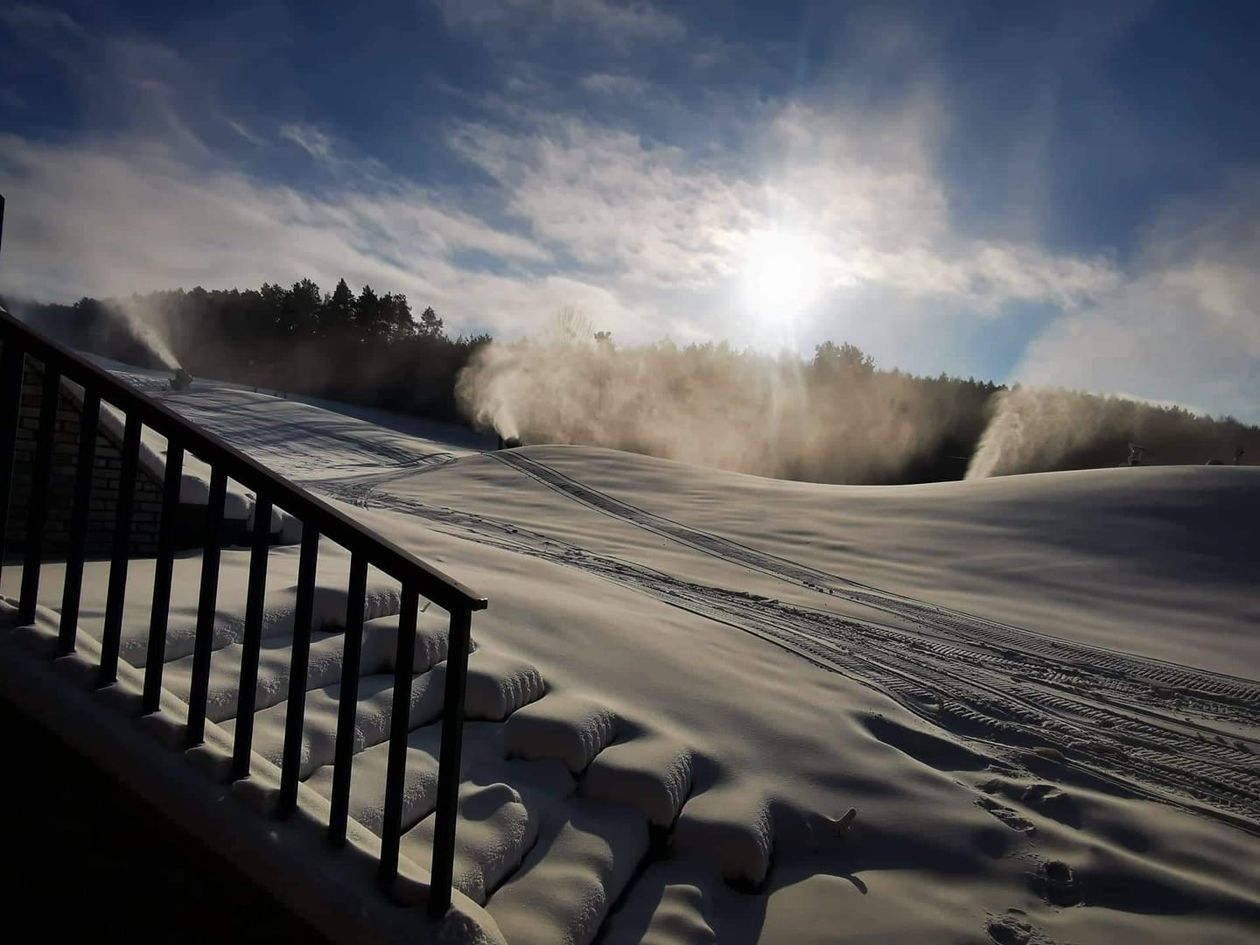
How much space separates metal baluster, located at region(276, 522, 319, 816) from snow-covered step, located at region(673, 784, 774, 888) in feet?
5.86

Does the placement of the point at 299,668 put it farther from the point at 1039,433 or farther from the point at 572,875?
the point at 1039,433

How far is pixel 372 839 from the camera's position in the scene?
2.09 m

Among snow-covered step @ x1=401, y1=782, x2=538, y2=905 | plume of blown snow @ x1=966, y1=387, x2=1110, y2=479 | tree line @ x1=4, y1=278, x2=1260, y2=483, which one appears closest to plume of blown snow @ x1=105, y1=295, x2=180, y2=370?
tree line @ x1=4, y1=278, x2=1260, y2=483

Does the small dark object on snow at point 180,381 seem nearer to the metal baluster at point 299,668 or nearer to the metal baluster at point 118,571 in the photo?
the metal baluster at point 118,571

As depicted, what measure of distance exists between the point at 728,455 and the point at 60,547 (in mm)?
27791

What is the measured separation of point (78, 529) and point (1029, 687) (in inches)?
242

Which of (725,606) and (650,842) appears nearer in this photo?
(650,842)

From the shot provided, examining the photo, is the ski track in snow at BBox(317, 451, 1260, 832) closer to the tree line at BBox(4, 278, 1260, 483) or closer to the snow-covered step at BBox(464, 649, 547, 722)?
the snow-covered step at BBox(464, 649, 547, 722)

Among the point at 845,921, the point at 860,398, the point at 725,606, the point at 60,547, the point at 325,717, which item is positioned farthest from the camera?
the point at 860,398

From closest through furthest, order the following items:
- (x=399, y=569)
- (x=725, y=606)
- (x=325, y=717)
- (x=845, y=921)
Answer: (x=399, y=569) < (x=845, y=921) < (x=325, y=717) < (x=725, y=606)

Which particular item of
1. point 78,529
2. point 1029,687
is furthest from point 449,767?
point 1029,687

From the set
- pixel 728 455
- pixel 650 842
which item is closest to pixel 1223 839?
pixel 650 842

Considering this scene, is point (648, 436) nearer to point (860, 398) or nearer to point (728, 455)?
point (728, 455)

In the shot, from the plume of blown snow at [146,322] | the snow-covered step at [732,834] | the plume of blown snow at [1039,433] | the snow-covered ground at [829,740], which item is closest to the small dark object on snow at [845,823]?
the snow-covered ground at [829,740]
